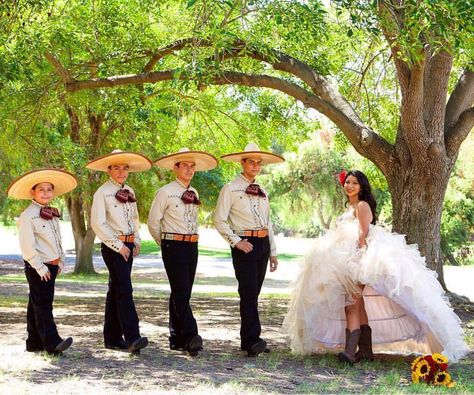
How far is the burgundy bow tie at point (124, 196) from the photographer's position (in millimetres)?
8180

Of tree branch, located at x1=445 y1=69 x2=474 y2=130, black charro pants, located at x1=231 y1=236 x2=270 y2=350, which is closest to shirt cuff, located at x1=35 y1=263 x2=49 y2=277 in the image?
black charro pants, located at x1=231 y1=236 x2=270 y2=350

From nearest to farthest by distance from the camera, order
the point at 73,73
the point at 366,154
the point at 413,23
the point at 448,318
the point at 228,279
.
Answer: the point at 448,318 → the point at 413,23 → the point at 366,154 → the point at 73,73 → the point at 228,279

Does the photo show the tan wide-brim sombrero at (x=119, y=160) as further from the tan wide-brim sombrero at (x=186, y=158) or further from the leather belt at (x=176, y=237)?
the leather belt at (x=176, y=237)

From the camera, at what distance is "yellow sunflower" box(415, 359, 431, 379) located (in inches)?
274

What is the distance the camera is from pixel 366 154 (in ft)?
42.0

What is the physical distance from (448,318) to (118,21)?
8068 millimetres

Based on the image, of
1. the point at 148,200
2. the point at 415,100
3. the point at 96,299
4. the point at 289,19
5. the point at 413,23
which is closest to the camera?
the point at 413,23

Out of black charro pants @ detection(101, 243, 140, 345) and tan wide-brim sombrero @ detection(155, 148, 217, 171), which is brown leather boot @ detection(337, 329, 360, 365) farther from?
tan wide-brim sombrero @ detection(155, 148, 217, 171)

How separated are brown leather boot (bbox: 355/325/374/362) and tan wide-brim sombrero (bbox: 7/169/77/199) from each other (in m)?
3.40

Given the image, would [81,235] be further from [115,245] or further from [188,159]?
[115,245]

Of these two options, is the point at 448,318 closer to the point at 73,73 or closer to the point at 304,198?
the point at 73,73

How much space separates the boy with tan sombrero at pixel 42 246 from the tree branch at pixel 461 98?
7.55 meters

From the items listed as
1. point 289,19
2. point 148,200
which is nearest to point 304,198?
point 148,200

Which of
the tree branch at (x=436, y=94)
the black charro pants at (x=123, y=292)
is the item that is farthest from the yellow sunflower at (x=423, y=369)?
the tree branch at (x=436, y=94)
